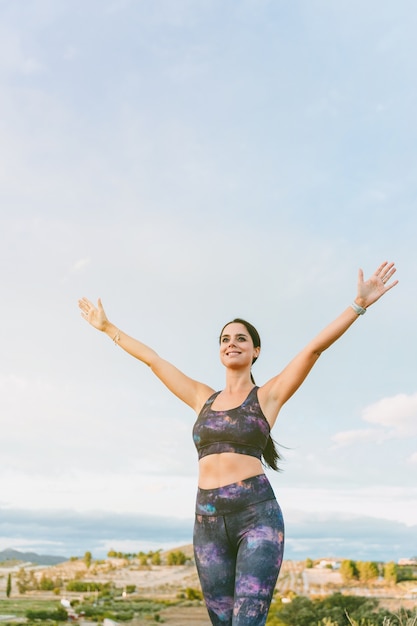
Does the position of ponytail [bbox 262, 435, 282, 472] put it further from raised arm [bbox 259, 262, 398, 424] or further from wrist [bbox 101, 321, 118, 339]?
wrist [bbox 101, 321, 118, 339]

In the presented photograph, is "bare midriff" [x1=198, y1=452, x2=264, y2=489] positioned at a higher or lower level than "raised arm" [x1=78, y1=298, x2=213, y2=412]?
lower

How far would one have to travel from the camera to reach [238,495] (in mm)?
3301

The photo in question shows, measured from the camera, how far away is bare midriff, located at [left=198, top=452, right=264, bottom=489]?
132 inches

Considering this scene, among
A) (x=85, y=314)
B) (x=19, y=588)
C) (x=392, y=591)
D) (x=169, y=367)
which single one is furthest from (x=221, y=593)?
(x=19, y=588)

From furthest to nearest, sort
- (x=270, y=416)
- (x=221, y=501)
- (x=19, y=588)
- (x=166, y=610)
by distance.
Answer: (x=19, y=588), (x=166, y=610), (x=270, y=416), (x=221, y=501)

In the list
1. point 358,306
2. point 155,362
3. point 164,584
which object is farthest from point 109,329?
point 164,584

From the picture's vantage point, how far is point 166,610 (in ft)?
160

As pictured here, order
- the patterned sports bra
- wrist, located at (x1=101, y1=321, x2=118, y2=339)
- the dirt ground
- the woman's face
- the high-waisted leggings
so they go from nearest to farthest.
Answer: the high-waisted leggings < the patterned sports bra < the woman's face < wrist, located at (x1=101, y1=321, x2=118, y2=339) < the dirt ground

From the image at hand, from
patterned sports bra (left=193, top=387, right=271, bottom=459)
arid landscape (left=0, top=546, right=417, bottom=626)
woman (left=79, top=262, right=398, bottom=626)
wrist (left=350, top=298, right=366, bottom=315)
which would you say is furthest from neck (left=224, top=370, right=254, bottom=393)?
arid landscape (left=0, top=546, right=417, bottom=626)

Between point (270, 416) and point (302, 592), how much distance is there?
151ft

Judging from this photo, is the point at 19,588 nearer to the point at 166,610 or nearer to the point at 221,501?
the point at 166,610

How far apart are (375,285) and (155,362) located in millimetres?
1354

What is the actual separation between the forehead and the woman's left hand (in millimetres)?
658

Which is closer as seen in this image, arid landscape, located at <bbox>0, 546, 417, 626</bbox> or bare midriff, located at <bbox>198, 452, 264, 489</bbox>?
bare midriff, located at <bbox>198, 452, 264, 489</bbox>
